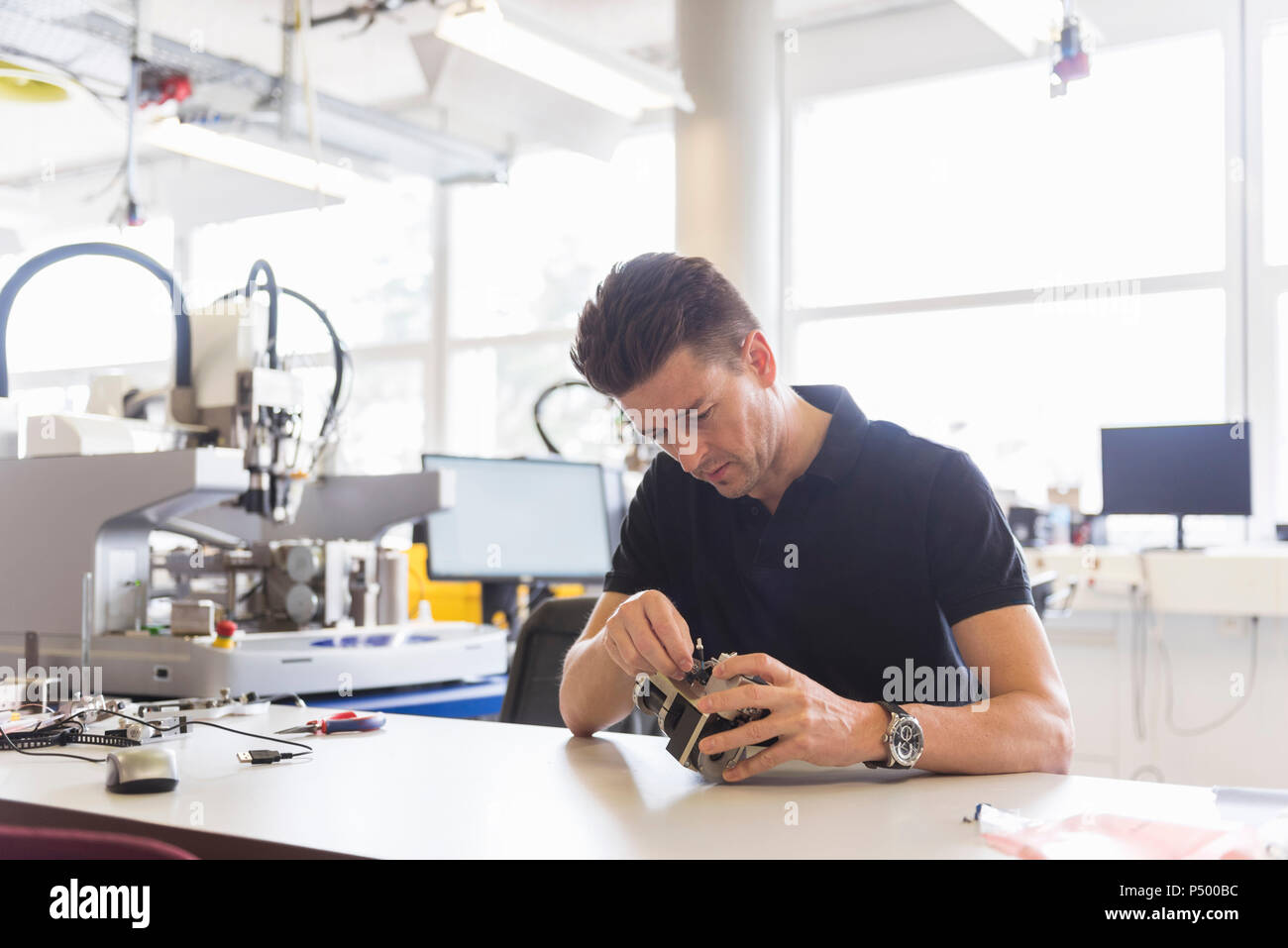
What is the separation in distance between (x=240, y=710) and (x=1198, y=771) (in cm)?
343

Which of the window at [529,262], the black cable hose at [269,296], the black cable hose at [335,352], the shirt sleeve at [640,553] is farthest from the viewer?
the window at [529,262]

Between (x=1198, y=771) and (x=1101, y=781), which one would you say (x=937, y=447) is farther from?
(x=1198, y=771)

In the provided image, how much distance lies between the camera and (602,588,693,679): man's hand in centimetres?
114

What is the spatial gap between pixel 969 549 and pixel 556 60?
2471 millimetres

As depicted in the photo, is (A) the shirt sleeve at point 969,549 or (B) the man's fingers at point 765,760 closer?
(B) the man's fingers at point 765,760

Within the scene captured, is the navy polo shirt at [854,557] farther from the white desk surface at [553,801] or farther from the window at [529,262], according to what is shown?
the window at [529,262]

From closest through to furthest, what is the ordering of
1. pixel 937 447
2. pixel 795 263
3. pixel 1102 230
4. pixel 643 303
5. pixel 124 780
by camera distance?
pixel 124 780, pixel 643 303, pixel 937 447, pixel 1102 230, pixel 795 263

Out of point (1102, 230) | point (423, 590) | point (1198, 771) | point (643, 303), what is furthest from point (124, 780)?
point (1102, 230)

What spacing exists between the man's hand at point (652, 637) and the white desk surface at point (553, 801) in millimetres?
114

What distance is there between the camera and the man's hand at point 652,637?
1137 millimetres

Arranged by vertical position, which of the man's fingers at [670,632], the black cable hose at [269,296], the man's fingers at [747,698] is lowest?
the man's fingers at [747,698]

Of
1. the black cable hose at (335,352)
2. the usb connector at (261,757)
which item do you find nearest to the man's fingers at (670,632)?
the usb connector at (261,757)

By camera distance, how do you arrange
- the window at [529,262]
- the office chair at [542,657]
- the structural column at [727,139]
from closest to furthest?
the office chair at [542,657] → the structural column at [727,139] → the window at [529,262]
